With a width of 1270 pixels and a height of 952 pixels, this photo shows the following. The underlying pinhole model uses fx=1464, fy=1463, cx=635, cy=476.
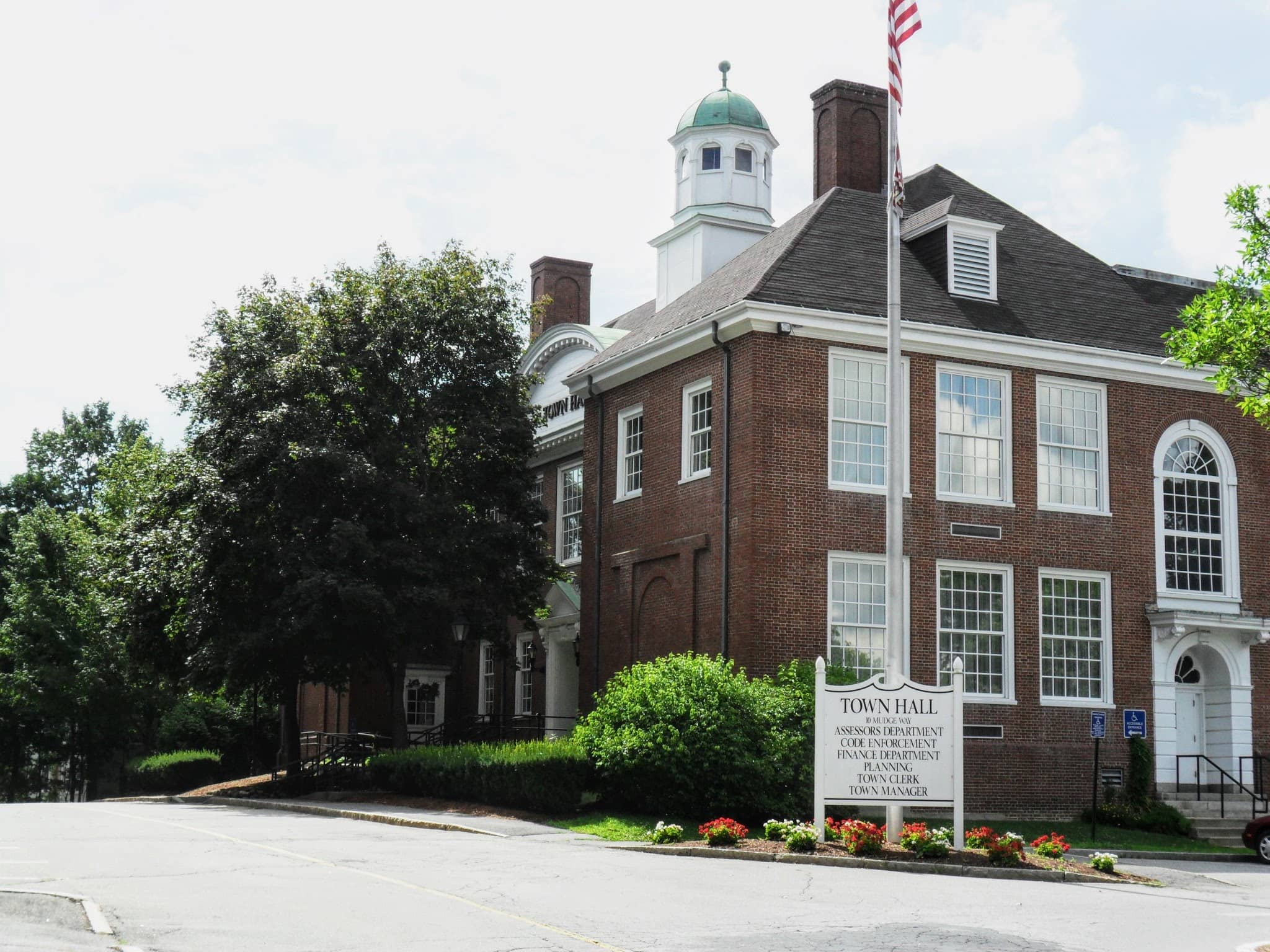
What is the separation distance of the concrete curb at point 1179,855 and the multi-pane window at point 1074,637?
155 inches

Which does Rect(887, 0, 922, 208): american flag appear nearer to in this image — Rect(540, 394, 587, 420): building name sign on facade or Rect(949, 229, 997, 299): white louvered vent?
Rect(949, 229, 997, 299): white louvered vent

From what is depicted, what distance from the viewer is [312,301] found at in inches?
1162

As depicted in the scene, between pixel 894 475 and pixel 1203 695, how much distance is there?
1256 centimetres

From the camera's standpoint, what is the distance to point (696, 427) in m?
26.4

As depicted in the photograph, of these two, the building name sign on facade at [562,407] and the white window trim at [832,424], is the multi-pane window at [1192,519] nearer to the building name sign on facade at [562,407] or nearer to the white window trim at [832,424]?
the white window trim at [832,424]

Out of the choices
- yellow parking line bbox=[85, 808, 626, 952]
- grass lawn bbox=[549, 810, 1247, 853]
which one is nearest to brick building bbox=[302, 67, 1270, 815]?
grass lawn bbox=[549, 810, 1247, 853]

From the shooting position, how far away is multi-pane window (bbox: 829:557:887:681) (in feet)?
80.4

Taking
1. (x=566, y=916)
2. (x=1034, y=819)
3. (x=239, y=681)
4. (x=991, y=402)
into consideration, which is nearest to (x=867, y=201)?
(x=991, y=402)

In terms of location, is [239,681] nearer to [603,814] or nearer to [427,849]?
[603,814]

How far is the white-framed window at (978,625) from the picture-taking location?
2536cm

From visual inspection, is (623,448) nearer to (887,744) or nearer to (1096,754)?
(1096,754)

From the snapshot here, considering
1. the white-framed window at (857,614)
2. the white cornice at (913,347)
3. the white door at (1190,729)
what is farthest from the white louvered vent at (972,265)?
the white door at (1190,729)

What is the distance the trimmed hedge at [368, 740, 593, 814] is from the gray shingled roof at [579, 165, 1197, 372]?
8014mm

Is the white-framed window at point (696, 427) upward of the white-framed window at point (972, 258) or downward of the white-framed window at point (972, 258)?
downward
